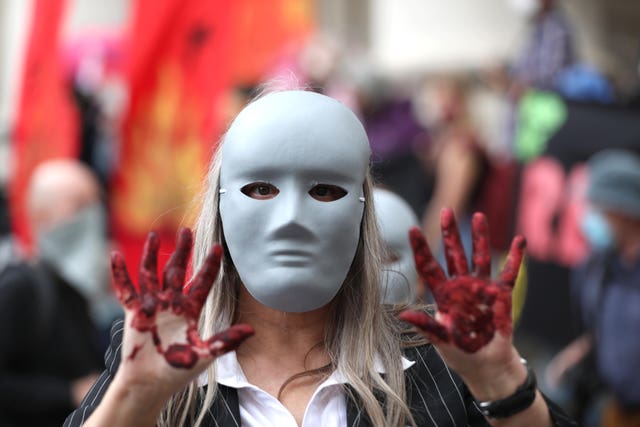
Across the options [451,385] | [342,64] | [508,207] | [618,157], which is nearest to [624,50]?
[342,64]

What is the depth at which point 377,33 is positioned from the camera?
14.3m

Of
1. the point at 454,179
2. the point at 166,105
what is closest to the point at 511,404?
the point at 166,105

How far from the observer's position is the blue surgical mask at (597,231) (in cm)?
584

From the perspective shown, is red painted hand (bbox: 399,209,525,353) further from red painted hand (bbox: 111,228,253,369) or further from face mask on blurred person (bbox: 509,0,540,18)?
face mask on blurred person (bbox: 509,0,540,18)

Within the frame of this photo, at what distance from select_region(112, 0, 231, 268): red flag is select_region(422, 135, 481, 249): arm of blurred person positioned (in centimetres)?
189

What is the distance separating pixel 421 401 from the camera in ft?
9.04

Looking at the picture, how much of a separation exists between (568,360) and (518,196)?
1428mm

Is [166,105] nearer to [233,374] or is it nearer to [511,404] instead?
[233,374]

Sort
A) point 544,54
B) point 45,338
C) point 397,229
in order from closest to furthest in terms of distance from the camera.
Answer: point 397,229 → point 45,338 → point 544,54

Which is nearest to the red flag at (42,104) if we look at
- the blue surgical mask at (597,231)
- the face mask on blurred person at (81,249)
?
the face mask on blurred person at (81,249)

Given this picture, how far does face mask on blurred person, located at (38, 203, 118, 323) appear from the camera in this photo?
5.43 m

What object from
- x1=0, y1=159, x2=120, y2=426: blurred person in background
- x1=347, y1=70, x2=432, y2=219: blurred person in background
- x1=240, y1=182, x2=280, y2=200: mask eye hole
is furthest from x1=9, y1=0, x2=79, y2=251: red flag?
x1=240, y1=182, x2=280, y2=200: mask eye hole

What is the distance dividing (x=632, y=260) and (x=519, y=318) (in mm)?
1698

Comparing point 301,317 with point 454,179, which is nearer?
point 301,317
